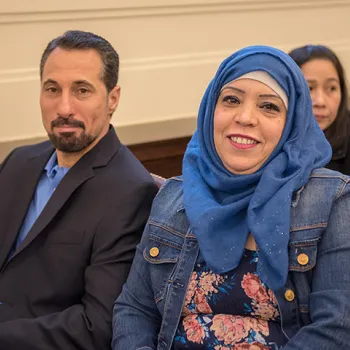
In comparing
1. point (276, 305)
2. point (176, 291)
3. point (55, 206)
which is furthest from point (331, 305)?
point (55, 206)

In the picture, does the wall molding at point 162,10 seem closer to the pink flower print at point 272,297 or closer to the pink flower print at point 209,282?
the pink flower print at point 209,282

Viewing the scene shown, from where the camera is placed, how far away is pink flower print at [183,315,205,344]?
5.97 ft

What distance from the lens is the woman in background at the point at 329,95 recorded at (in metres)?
3.00

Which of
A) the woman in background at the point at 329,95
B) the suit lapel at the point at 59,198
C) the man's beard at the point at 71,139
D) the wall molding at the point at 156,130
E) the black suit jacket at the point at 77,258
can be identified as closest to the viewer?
the black suit jacket at the point at 77,258

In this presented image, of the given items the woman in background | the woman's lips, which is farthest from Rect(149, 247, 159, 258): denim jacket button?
the woman in background

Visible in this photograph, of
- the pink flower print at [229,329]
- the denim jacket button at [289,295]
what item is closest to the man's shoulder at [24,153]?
the pink flower print at [229,329]

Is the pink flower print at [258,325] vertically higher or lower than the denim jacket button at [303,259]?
lower

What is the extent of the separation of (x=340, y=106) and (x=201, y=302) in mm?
1570

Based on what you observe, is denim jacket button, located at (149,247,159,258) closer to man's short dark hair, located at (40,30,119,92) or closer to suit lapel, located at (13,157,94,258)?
suit lapel, located at (13,157,94,258)

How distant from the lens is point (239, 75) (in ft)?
6.10

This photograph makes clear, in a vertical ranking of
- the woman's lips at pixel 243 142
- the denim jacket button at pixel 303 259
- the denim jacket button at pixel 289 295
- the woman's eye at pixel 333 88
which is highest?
the woman's lips at pixel 243 142

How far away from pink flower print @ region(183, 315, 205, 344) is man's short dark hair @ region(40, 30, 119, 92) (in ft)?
2.80

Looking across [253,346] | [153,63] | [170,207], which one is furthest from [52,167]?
[153,63]

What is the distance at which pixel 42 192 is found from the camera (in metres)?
2.32
